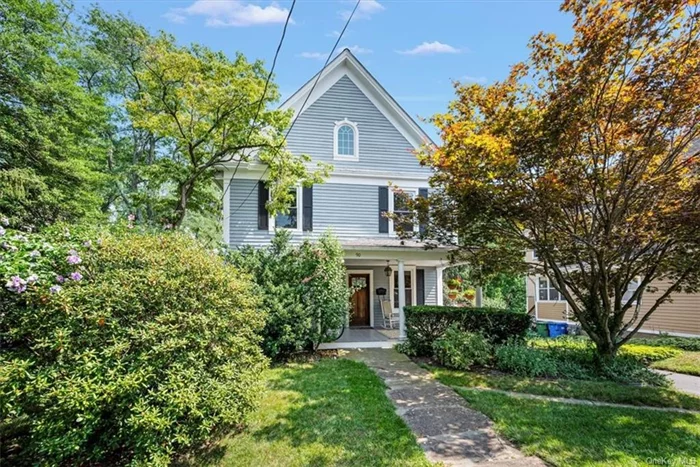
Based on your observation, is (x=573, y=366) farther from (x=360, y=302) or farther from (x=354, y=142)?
(x=354, y=142)

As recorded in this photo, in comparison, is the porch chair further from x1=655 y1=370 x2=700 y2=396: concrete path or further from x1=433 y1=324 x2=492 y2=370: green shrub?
x1=655 y1=370 x2=700 y2=396: concrete path

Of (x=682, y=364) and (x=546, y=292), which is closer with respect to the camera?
(x=682, y=364)

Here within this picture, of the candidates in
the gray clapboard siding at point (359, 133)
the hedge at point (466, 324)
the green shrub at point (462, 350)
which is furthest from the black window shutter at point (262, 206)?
the green shrub at point (462, 350)

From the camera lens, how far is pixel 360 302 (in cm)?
1399

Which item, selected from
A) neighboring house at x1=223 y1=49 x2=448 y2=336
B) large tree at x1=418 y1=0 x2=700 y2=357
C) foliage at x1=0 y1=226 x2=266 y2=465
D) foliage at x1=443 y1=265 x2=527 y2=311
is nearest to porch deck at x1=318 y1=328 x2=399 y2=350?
neighboring house at x1=223 y1=49 x2=448 y2=336

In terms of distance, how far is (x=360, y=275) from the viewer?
13.9 metres

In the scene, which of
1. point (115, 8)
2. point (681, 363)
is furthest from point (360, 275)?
point (115, 8)

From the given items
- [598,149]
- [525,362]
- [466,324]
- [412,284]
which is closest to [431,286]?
[412,284]

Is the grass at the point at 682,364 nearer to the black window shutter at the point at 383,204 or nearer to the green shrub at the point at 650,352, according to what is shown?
the green shrub at the point at 650,352

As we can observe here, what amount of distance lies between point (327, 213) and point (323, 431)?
773cm

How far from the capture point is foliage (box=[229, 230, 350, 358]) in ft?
26.4

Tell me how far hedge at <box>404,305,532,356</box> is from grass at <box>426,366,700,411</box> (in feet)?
6.11

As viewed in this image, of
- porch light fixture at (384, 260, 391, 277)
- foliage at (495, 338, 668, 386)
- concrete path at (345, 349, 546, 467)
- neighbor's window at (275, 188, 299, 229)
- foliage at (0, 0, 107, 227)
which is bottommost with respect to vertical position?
concrete path at (345, 349, 546, 467)

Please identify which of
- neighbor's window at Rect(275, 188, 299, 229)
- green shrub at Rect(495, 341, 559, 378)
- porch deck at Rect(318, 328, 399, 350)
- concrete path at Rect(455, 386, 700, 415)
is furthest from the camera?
neighbor's window at Rect(275, 188, 299, 229)
